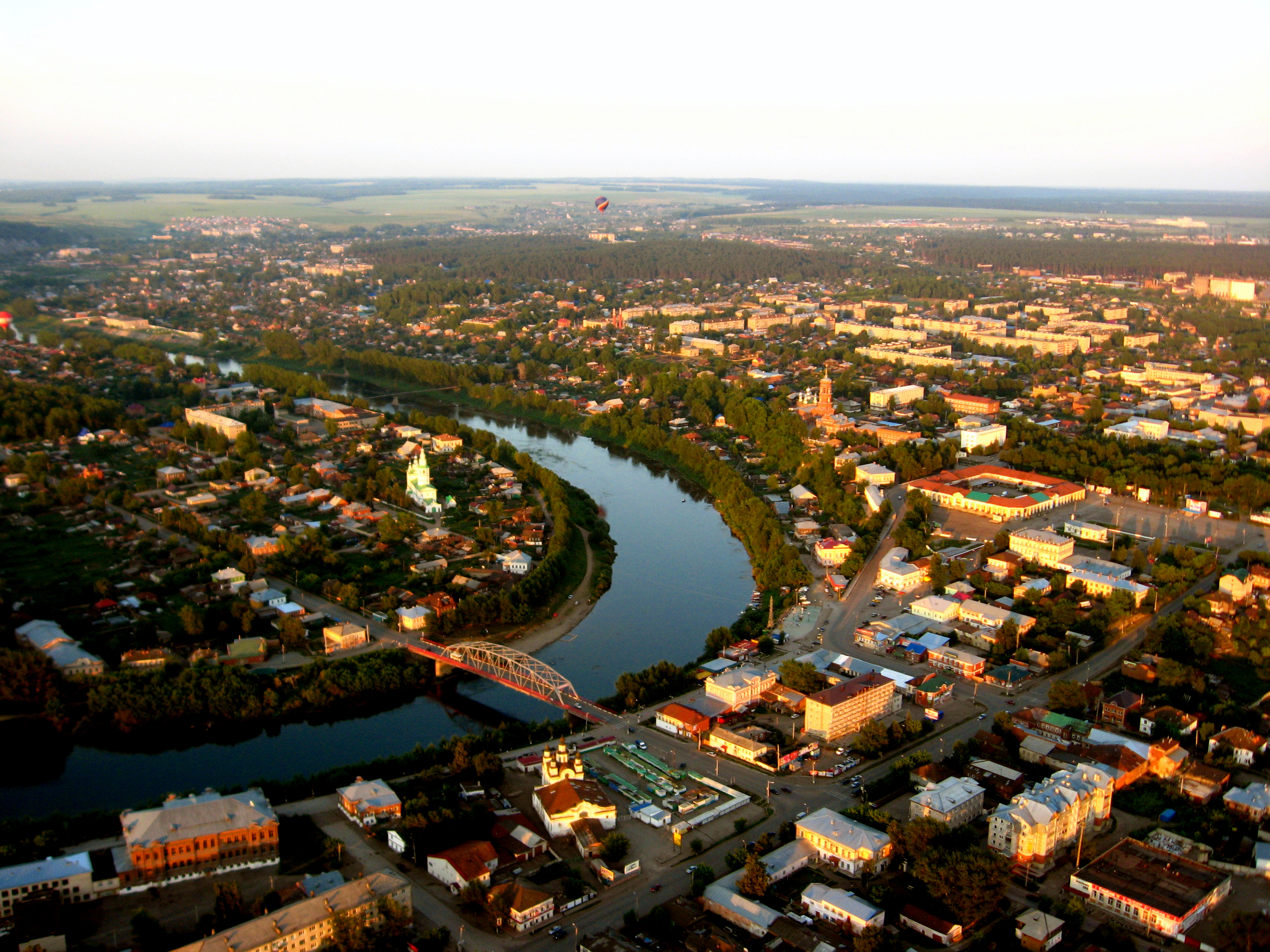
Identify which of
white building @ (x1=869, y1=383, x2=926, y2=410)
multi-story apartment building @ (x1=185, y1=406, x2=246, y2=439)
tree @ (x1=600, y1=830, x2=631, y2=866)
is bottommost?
tree @ (x1=600, y1=830, x2=631, y2=866)

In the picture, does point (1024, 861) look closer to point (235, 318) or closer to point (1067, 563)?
point (1067, 563)

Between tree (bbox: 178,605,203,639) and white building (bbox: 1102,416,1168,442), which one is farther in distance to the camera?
white building (bbox: 1102,416,1168,442)

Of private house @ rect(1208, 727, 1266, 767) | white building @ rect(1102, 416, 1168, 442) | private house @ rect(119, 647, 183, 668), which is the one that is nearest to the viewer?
private house @ rect(1208, 727, 1266, 767)

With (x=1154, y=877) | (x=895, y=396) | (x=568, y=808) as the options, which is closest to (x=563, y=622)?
(x=568, y=808)

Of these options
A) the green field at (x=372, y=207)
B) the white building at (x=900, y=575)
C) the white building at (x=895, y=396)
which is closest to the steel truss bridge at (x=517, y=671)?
the white building at (x=900, y=575)

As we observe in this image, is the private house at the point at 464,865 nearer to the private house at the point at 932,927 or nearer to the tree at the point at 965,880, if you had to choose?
the private house at the point at 932,927

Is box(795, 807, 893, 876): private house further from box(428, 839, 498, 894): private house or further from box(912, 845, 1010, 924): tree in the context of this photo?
box(428, 839, 498, 894): private house

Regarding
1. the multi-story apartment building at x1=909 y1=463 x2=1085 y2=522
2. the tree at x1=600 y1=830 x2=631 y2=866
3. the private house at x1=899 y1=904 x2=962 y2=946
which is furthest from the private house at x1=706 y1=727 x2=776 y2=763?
the multi-story apartment building at x1=909 y1=463 x2=1085 y2=522

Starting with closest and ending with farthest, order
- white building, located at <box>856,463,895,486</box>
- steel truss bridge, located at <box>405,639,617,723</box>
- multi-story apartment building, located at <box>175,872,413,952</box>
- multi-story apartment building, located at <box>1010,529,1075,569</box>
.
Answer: multi-story apartment building, located at <box>175,872,413,952</box>, steel truss bridge, located at <box>405,639,617,723</box>, multi-story apartment building, located at <box>1010,529,1075,569</box>, white building, located at <box>856,463,895,486</box>
